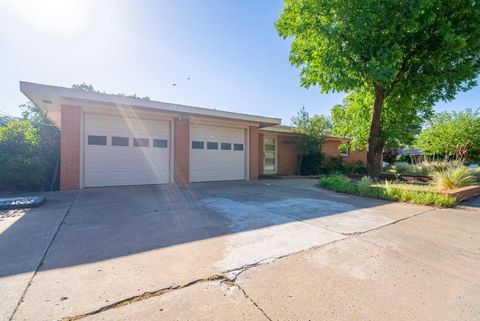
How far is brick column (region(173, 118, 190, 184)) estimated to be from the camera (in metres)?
9.59

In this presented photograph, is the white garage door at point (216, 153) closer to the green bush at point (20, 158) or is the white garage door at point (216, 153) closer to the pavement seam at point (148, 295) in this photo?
the green bush at point (20, 158)

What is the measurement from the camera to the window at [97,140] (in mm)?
8172

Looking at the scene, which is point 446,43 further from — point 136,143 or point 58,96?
point 58,96

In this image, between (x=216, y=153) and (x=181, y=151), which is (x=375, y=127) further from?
(x=181, y=151)

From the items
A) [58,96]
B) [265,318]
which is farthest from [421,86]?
[58,96]

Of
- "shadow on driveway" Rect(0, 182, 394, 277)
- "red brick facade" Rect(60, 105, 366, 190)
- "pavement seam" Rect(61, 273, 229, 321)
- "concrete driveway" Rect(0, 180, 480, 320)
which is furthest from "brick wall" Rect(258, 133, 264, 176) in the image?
"pavement seam" Rect(61, 273, 229, 321)

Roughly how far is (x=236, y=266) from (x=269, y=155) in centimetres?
1167

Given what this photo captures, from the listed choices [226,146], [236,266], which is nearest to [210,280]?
[236,266]

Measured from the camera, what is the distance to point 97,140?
8289mm

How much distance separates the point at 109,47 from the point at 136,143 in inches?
136

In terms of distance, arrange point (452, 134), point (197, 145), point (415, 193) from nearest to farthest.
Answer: point (415, 193) → point (197, 145) → point (452, 134)

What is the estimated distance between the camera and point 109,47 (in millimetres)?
7988

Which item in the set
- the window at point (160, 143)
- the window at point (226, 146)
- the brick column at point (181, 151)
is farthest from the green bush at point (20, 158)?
the window at point (226, 146)

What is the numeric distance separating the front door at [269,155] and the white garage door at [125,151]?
6.21 m
